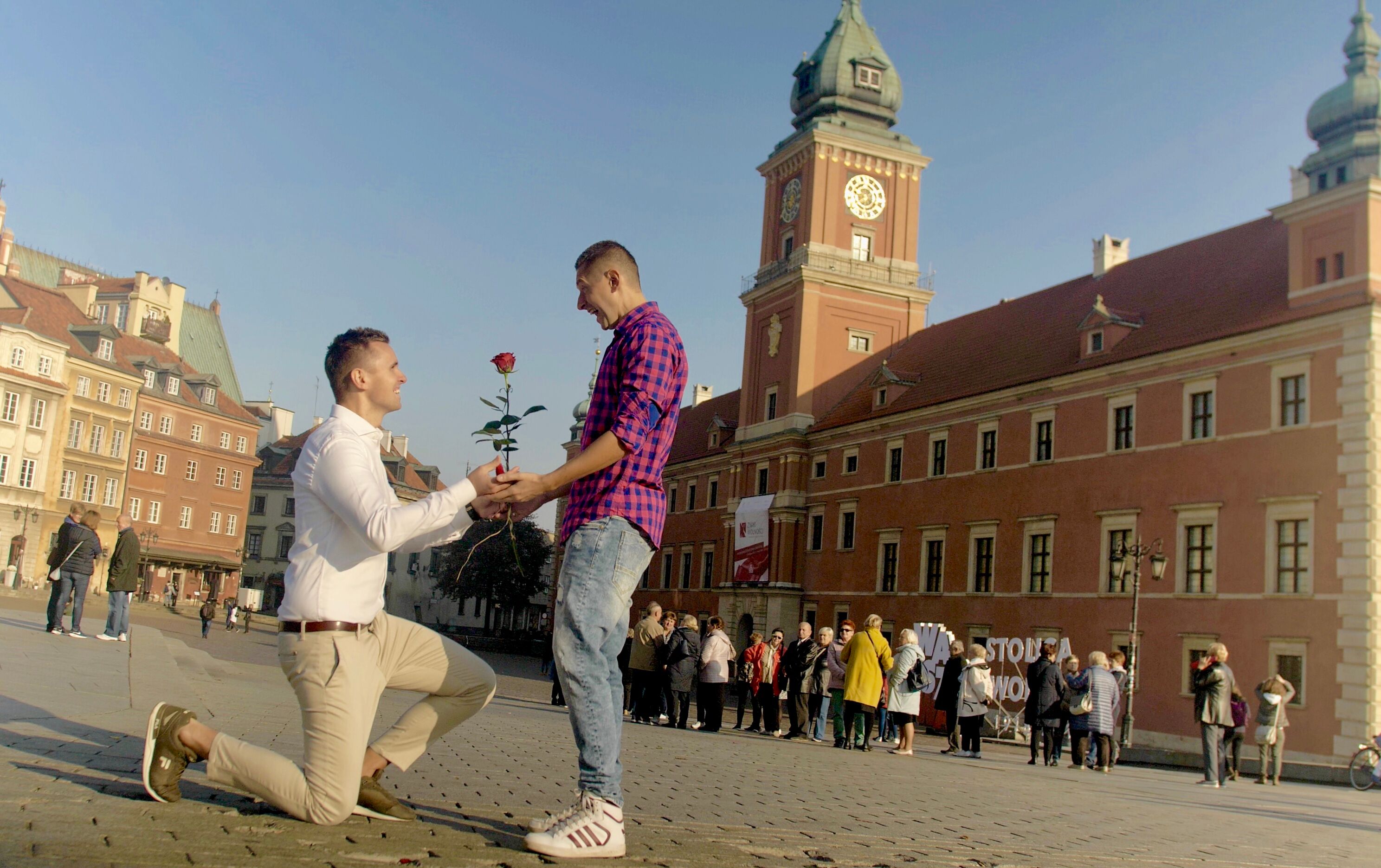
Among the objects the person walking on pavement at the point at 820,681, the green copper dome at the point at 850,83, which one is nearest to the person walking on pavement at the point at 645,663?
the person walking on pavement at the point at 820,681

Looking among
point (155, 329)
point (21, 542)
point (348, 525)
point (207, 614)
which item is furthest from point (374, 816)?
point (155, 329)

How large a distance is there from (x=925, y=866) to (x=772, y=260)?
2035 inches

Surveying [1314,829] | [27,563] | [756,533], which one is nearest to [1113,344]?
[756,533]

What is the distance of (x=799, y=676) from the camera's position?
1823 cm

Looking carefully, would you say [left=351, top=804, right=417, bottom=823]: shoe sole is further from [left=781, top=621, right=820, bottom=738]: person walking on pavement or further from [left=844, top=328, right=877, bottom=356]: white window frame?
[left=844, top=328, right=877, bottom=356]: white window frame

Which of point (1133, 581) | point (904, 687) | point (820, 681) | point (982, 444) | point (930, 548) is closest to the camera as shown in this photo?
point (904, 687)

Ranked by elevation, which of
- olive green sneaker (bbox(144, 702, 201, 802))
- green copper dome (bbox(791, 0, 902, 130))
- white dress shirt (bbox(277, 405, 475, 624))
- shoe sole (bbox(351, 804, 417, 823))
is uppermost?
green copper dome (bbox(791, 0, 902, 130))

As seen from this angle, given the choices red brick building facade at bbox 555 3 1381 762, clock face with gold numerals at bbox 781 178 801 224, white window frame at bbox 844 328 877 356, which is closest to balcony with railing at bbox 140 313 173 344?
red brick building facade at bbox 555 3 1381 762

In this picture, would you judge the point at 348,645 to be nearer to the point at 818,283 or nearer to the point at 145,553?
the point at 818,283

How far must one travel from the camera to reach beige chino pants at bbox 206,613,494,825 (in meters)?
4.23

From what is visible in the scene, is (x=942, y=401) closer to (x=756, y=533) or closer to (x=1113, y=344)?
(x=1113, y=344)

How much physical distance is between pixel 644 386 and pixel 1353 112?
3237 cm

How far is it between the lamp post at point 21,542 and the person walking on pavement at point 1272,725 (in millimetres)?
51544

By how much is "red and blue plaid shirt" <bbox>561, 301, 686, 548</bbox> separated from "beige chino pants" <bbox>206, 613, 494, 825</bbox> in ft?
2.49
